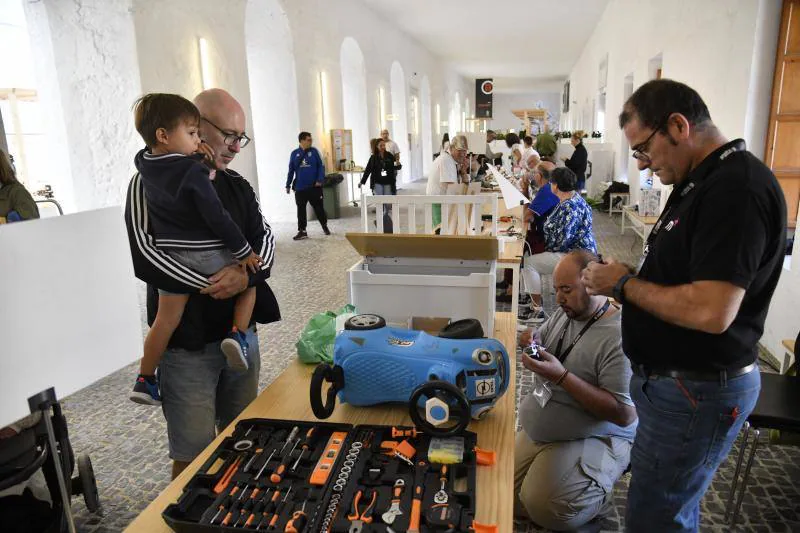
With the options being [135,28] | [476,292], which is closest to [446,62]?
[135,28]

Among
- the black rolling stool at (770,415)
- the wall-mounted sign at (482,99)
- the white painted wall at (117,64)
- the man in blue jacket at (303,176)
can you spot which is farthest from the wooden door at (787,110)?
the wall-mounted sign at (482,99)

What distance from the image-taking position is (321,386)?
1.44m

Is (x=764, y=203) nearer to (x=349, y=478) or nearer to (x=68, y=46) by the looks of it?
(x=349, y=478)

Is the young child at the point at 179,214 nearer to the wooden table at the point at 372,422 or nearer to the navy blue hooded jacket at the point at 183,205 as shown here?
the navy blue hooded jacket at the point at 183,205

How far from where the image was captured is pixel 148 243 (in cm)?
154

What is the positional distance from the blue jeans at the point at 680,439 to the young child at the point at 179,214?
3.92 ft

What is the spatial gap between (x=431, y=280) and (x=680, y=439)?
2.90ft

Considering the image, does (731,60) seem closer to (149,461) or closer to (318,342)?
(318,342)

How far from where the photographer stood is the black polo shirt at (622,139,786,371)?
119cm

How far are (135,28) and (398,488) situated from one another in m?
5.88

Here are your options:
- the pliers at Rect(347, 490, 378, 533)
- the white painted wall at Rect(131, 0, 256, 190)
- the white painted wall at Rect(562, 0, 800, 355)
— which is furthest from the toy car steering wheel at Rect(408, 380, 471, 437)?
the white painted wall at Rect(131, 0, 256, 190)

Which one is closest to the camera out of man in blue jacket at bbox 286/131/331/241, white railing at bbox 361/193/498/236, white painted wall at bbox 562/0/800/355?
white railing at bbox 361/193/498/236

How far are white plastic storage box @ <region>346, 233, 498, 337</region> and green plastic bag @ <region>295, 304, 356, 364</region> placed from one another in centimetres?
13

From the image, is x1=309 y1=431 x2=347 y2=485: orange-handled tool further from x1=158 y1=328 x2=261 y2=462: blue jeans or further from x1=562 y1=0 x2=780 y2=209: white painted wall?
x1=562 y1=0 x2=780 y2=209: white painted wall
